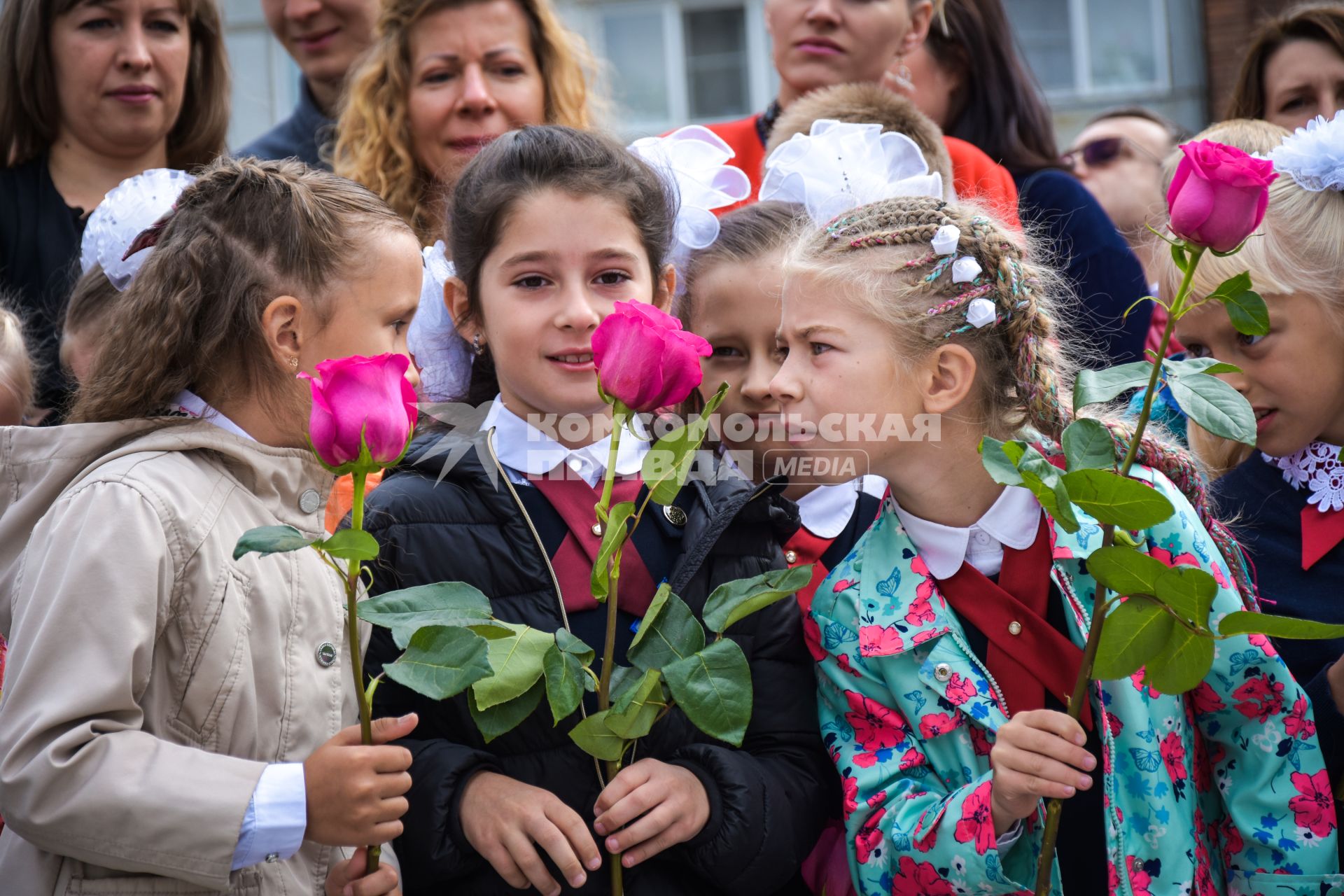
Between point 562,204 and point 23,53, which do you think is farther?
point 23,53

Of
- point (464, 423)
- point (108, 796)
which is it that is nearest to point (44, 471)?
point (108, 796)

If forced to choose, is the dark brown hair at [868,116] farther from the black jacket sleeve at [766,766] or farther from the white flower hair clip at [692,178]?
the black jacket sleeve at [766,766]

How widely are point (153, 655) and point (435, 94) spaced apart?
76.6 inches

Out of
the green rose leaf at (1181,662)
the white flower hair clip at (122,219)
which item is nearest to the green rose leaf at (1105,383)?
the green rose leaf at (1181,662)

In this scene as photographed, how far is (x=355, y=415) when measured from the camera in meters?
1.37

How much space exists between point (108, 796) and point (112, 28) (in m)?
2.15

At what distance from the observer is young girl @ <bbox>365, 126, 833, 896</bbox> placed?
1831 mm

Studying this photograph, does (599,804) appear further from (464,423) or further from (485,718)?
(464,423)

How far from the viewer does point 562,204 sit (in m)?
2.25

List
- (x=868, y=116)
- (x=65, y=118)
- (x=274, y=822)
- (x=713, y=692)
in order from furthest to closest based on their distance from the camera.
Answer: (x=65, y=118) < (x=868, y=116) < (x=274, y=822) < (x=713, y=692)

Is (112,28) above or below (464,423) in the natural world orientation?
above

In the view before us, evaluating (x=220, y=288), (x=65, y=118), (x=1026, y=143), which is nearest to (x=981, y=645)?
(x=220, y=288)

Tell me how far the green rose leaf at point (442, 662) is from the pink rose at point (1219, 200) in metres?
0.93

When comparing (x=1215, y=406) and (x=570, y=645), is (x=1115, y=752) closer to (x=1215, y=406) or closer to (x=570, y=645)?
(x=1215, y=406)
